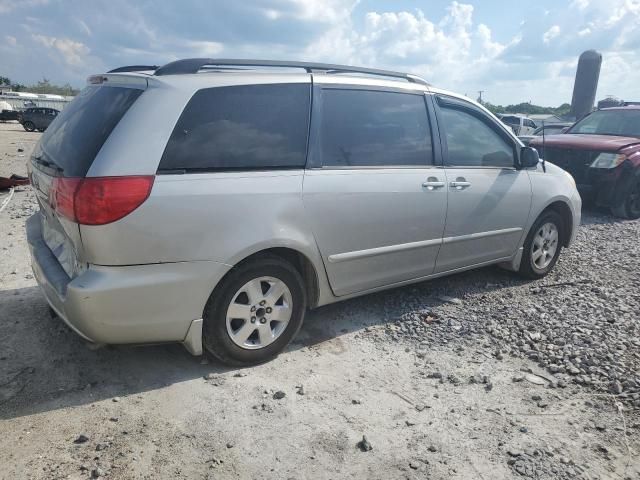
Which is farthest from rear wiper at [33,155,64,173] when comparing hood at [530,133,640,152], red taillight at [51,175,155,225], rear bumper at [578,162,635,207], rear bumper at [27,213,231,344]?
rear bumper at [578,162,635,207]

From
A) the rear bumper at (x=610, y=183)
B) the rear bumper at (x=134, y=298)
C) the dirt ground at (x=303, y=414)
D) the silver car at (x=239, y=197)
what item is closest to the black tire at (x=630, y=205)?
the rear bumper at (x=610, y=183)

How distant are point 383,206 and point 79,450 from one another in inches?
95.9

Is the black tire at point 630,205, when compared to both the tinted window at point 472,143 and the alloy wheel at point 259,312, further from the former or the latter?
the alloy wheel at point 259,312

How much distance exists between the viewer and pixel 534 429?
2.87 m

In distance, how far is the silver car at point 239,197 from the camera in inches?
110

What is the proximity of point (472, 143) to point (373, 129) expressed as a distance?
1.18m

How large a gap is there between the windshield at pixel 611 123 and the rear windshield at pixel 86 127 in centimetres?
943

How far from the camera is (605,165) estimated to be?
8.62 meters

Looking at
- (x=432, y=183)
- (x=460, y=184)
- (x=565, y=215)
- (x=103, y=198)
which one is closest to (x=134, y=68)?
(x=103, y=198)

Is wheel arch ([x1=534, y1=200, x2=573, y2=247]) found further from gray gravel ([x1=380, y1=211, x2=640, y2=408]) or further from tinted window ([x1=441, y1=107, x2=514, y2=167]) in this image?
tinted window ([x1=441, y1=107, x2=514, y2=167])

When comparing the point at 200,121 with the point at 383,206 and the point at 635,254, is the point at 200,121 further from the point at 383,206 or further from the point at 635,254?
the point at 635,254

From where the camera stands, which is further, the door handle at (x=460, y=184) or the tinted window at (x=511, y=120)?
the tinted window at (x=511, y=120)

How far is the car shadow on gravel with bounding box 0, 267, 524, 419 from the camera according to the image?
118 inches

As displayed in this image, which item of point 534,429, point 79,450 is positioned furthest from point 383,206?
point 79,450
